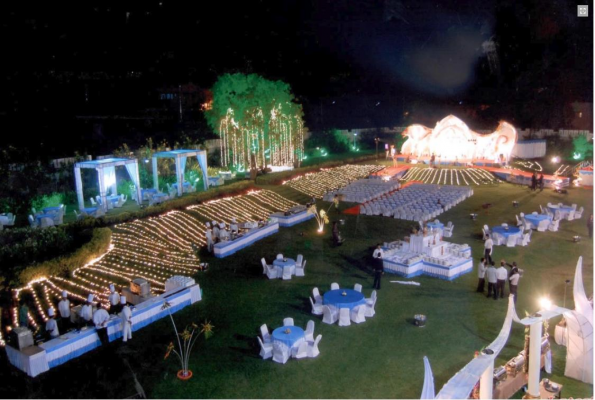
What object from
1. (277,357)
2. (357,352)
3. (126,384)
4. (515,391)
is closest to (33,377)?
(126,384)

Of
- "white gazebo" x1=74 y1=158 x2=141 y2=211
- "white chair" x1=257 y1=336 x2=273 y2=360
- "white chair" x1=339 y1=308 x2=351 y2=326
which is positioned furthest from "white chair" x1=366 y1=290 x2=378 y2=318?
"white gazebo" x1=74 y1=158 x2=141 y2=211

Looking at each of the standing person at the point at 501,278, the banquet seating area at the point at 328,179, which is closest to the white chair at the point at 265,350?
the standing person at the point at 501,278

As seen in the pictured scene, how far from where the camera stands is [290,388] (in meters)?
10.4

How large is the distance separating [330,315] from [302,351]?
206cm

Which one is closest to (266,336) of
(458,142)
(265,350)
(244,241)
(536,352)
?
(265,350)

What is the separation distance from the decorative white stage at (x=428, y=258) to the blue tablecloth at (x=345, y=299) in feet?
11.1

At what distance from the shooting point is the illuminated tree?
123 feet

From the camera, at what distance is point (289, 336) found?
38.1 feet

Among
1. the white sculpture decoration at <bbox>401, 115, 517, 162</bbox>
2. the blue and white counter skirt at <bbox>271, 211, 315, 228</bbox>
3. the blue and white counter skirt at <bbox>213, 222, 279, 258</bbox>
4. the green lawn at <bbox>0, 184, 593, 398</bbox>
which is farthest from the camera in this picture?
the white sculpture decoration at <bbox>401, 115, 517, 162</bbox>

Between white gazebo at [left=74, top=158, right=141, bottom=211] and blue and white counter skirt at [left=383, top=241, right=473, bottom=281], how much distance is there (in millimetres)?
13672

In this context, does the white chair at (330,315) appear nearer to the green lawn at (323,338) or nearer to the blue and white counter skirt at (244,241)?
the green lawn at (323,338)

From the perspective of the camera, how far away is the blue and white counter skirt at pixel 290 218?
2416 cm

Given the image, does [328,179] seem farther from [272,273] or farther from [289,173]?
[272,273]

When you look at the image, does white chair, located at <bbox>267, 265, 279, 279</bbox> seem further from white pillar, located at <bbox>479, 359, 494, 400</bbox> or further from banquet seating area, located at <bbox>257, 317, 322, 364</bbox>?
white pillar, located at <bbox>479, 359, 494, 400</bbox>
